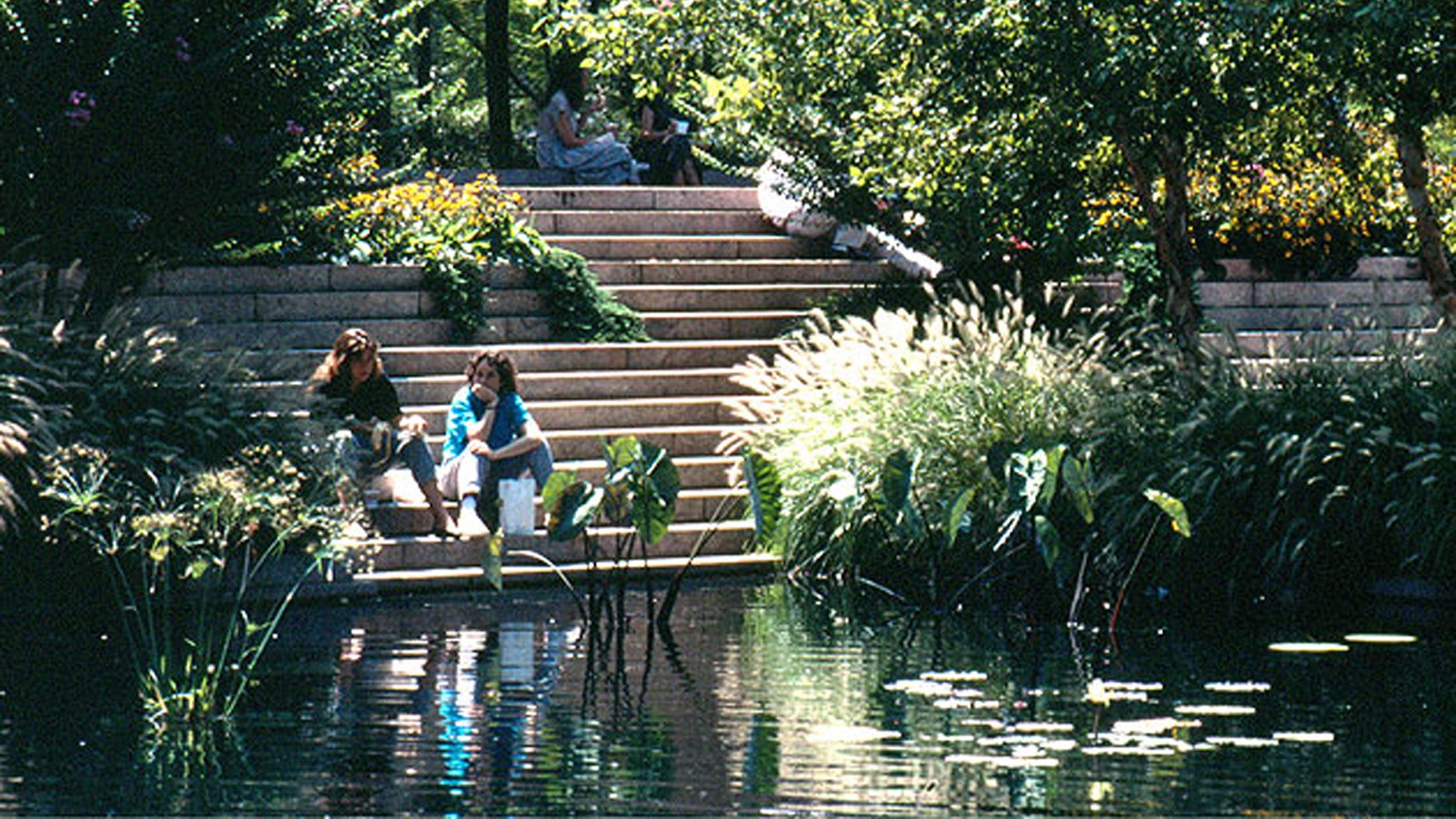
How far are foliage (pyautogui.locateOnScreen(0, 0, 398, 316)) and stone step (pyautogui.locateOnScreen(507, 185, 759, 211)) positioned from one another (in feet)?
19.1

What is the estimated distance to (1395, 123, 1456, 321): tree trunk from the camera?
15.2 metres

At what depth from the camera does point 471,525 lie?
14.8 m

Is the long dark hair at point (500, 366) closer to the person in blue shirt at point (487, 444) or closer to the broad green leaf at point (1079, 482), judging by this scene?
the person in blue shirt at point (487, 444)

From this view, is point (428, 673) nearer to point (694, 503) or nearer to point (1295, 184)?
point (694, 503)

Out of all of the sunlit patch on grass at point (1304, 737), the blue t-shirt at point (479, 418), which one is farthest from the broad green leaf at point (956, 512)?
the sunlit patch on grass at point (1304, 737)

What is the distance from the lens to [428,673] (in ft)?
36.0

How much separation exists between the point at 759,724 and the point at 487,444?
230 inches

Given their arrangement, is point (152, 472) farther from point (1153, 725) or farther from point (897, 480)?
point (1153, 725)

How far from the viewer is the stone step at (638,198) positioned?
2162cm

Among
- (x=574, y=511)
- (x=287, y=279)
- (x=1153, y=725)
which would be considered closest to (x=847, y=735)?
(x=1153, y=725)

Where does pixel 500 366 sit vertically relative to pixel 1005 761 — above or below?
above

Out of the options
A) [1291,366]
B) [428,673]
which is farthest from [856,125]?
[428,673]

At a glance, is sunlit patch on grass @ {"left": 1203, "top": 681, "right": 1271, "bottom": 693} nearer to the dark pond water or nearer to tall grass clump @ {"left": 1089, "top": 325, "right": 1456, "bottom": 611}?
the dark pond water

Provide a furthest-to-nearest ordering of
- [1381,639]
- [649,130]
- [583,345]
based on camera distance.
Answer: [649,130]
[583,345]
[1381,639]
